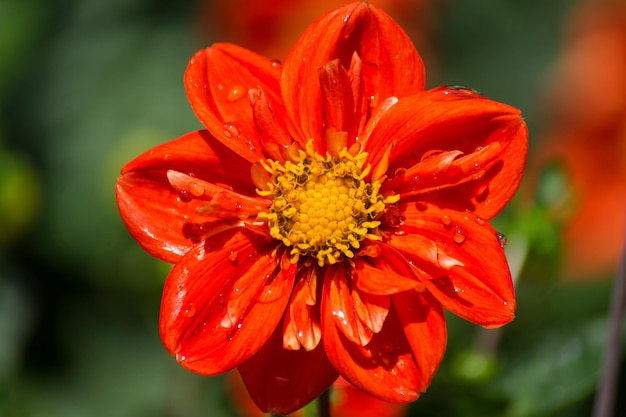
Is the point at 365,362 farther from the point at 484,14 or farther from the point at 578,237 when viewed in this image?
the point at 484,14

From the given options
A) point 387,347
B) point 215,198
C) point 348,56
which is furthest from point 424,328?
point 348,56

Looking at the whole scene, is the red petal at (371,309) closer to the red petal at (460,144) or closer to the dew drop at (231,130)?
the red petal at (460,144)

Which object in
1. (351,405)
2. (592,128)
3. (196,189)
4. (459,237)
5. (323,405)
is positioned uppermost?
(196,189)

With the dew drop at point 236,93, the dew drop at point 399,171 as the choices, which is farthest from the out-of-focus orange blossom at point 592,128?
the dew drop at point 236,93

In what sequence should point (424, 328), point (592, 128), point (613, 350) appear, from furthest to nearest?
point (592, 128) → point (613, 350) → point (424, 328)

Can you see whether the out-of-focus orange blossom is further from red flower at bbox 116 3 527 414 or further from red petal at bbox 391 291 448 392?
red petal at bbox 391 291 448 392

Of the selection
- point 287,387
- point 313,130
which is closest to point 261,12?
point 313,130

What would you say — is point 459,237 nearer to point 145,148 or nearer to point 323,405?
point 323,405
